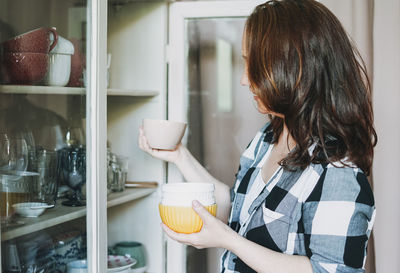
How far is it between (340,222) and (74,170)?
0.63 meters

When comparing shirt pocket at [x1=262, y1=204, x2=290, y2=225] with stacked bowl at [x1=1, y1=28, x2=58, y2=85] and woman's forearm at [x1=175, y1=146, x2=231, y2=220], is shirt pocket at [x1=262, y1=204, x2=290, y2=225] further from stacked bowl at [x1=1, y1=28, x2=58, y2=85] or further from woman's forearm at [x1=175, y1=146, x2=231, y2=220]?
stacked bowl at [x1=1, y1=28, x2=58, y2=85]

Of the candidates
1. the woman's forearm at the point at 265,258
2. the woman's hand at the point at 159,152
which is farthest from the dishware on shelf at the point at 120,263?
the woman's forearm at the point at 265,258

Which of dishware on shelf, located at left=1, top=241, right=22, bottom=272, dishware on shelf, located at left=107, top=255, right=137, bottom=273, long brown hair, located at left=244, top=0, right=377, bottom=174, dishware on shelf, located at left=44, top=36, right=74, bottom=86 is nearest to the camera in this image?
dishware on shelf, located at left=1, top=241, right=22, bottom=272

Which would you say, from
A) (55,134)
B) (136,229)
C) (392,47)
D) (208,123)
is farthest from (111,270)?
(392,47)

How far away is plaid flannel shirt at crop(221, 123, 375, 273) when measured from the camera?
3.22 feet

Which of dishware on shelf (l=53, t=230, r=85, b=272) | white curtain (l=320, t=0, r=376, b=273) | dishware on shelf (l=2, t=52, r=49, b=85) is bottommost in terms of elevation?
dishware on shelf (l=53, t=230, r=85, b=272)

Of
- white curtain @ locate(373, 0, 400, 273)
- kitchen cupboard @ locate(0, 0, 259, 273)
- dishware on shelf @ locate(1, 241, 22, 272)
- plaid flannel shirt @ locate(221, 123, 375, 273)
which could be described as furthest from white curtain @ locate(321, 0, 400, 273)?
dishware on shelf @ locate(1, 241, 22, 272)

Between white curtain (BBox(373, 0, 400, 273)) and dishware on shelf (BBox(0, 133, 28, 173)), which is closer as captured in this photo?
dishware on shelf (BBox(0, 133, 28, 173))

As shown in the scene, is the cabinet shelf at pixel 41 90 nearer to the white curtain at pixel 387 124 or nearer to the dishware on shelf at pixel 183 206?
the dishware on shelf at pixel 183 206

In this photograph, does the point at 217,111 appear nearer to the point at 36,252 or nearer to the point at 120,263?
the point at 120,263

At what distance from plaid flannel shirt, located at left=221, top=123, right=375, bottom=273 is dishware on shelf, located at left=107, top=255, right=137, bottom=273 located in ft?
1.37

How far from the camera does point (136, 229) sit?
1739 mm

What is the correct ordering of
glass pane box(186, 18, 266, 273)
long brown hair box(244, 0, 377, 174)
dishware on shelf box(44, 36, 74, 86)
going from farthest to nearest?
glass pane box(186, 18, 266, 273) → dishware on shelf box(44, 36, 74, 86) → long brown hair box(244, 0, 377, 174)

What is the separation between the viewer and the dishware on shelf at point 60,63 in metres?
1.17
